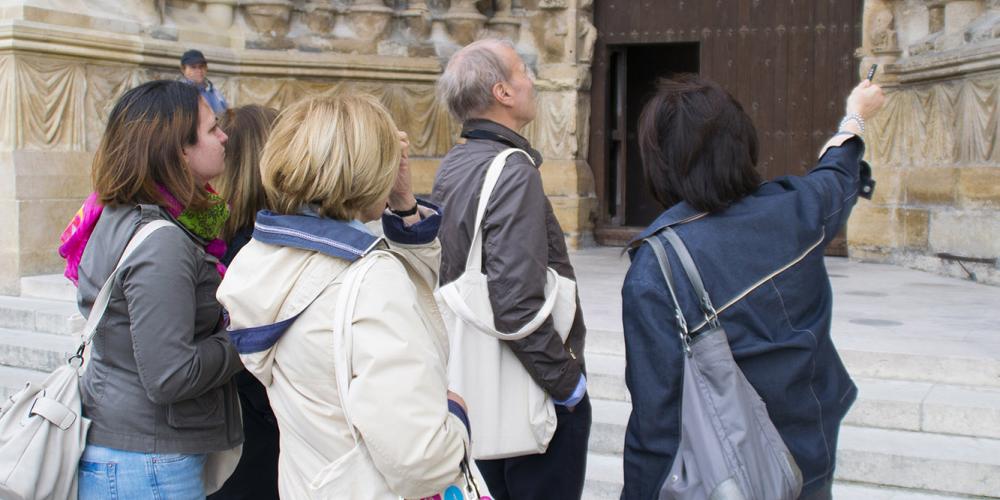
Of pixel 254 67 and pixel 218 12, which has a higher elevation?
pixel 218 12

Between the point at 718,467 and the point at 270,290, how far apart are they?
85 centimetres

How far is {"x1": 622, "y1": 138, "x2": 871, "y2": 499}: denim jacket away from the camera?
6.68 ft

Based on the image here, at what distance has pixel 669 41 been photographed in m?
8.83

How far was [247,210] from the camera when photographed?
2.69 meters

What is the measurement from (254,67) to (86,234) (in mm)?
5716

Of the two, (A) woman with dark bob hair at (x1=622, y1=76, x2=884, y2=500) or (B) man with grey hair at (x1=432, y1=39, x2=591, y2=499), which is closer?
(A) woman with dark bob hair at (x1=622, y1=76, x2=884, y2=500)

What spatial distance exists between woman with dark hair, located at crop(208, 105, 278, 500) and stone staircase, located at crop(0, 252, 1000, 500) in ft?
1.43

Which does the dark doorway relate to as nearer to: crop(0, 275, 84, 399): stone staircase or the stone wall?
the stone wall

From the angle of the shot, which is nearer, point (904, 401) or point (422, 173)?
point (904, 401)

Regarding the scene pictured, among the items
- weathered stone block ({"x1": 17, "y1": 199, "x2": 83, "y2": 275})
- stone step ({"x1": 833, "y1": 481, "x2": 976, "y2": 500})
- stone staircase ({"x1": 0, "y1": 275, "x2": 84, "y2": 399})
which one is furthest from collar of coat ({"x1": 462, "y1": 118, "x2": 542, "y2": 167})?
weathered stone block ({"x1": 17, "y1": 199, "x2": 83, "y2": 275})

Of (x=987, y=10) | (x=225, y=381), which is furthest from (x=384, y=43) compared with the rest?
(x=225, y=381)

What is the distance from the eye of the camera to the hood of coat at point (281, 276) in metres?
1.83

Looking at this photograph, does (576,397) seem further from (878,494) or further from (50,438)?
(878,494)

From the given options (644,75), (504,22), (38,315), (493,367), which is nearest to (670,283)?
(493,367)
